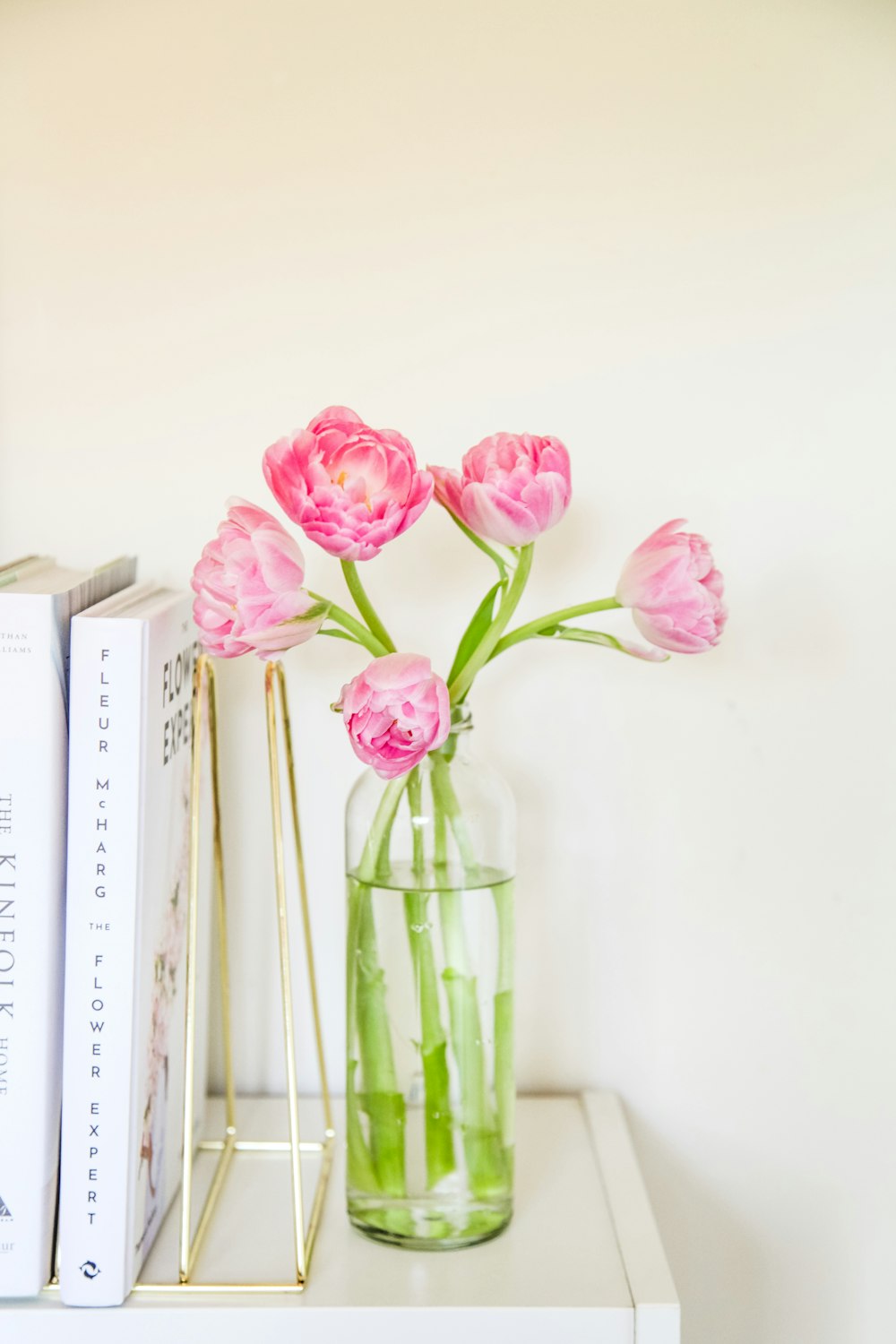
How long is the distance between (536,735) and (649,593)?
22 cm

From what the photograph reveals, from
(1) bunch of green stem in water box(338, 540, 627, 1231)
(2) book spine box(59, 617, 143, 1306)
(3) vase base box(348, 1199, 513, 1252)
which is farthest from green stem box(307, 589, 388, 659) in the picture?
(3) vase base box(348, 1199, 513, 1252)

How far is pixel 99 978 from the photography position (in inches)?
24.0

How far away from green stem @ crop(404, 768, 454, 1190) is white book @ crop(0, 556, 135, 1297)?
0.18 meters

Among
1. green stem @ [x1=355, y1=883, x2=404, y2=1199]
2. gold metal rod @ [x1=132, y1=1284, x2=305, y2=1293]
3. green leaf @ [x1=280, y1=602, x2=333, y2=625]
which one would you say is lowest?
gold metal rod @ [x1=132, y1=1284, x2=305, y2=1293]

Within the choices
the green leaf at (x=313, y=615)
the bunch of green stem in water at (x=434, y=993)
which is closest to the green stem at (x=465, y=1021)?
the bunch of green stem in water at (x=434, y=993)

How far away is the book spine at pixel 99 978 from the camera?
23.6 inches

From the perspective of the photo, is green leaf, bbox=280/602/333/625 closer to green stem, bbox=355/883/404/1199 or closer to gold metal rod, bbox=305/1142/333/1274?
green stem, bbox=355/883/404/1199

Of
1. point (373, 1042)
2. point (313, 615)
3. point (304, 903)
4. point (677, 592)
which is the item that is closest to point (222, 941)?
point (304, 903)

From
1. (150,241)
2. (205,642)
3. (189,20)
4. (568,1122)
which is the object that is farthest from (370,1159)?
(189,20)

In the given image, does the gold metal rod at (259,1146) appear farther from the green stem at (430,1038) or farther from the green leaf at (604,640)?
the green leaf at (604,640)

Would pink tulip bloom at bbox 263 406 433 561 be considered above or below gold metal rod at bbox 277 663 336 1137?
above

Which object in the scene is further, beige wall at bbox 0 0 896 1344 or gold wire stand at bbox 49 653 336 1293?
beige wall at bbox 0 0 896 1344

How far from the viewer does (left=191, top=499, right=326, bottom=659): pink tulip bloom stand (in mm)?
595

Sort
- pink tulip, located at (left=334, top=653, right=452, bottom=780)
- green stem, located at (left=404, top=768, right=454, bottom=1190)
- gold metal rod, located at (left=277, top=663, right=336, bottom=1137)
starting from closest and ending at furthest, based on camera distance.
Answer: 1. pink tulip, located at (left=334, top=653, right=452, bottom=780)
2. green stem, located at (left=404, top=768, right=454, bottom=1190)
3. gold metal rod, located at (left=277, top=663, right=336, bottom=1137)
